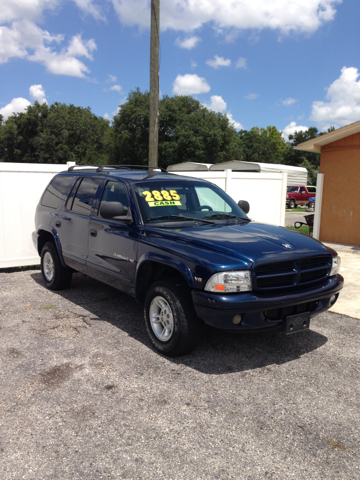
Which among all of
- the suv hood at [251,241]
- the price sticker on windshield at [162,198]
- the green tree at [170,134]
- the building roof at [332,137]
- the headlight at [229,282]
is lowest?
the headlight at [229,282]

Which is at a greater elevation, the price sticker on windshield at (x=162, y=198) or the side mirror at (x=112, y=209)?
the price sticker on windshield at (x=162, y=198)

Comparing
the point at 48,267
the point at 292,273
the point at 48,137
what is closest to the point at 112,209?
the point at 292,273

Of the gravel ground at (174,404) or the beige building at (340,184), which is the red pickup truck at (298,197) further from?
the gravel ground at (174,404)

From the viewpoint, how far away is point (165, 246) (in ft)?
13.7

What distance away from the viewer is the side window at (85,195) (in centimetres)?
561

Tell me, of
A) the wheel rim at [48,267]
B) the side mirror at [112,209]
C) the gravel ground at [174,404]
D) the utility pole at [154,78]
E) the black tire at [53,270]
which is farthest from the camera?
the utility pole at [154,78]

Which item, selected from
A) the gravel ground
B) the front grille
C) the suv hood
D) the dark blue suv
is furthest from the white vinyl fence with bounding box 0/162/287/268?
the front grille

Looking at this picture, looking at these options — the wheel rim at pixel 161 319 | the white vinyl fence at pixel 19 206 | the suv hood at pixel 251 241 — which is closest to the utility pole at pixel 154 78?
the white vinyl fence at pixel 19 206

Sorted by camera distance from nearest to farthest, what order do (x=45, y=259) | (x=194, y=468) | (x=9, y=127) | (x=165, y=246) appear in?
(x=194, y=468), (x=165, y=246), (x=45, y=259), (x=9, y=127)

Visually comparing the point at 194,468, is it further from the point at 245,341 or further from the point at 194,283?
the point at 245,341

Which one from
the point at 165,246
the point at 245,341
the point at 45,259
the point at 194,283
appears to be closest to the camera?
the point at 194,283

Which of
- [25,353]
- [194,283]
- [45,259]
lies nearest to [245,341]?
[194,283]

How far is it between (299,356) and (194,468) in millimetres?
2053

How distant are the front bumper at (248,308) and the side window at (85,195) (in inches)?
97.9
